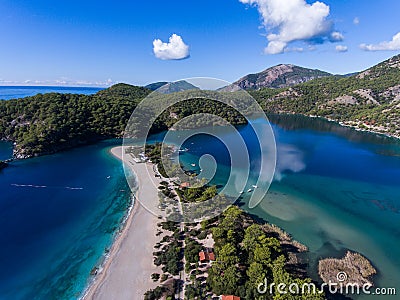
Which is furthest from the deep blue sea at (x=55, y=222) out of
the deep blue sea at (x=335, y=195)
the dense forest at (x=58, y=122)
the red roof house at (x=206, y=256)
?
the deep blue sea at (x=335, y=195)

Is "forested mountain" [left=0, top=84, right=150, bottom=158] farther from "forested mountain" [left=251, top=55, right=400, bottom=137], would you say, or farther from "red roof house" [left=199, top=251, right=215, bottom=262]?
"forested mountain" [left=251, top=55, right=400, bottom=137]

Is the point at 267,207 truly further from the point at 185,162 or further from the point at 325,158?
the point at 325,158

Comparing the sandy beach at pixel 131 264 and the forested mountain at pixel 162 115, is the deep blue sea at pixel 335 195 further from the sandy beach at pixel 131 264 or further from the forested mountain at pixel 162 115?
the forested mountain at pixel 162 115

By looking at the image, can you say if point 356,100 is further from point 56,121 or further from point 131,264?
point 131,264

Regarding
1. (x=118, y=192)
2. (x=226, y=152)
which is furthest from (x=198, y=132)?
(x=118, y=192)

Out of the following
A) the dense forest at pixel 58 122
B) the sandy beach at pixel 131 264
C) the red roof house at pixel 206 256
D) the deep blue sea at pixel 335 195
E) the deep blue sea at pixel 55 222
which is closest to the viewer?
the sandy beach at pixel 131 264

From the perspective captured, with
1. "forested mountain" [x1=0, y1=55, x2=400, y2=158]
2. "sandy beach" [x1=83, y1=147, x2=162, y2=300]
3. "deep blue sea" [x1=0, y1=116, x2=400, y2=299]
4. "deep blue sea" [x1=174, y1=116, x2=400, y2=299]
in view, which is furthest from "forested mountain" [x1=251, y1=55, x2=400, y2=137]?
"sandy beach" [x1=83, y1=147, x2=162, y2=300]
